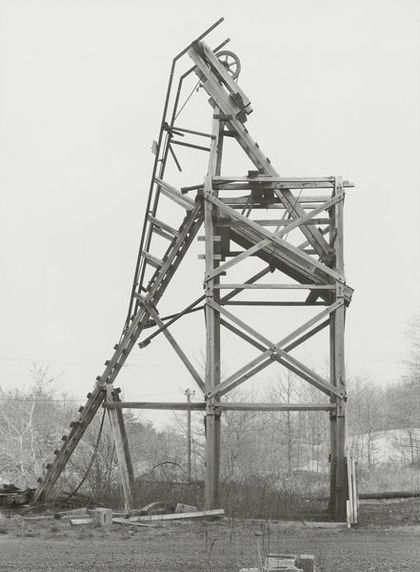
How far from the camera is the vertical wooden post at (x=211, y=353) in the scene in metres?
15.0

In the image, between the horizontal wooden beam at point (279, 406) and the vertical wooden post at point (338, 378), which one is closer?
the horizontal wooden beam at point (279, 406)

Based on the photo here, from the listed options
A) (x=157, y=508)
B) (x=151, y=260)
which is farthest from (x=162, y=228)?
(x=157, y=508)

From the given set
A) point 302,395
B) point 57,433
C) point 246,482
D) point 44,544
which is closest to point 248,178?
point 246,482

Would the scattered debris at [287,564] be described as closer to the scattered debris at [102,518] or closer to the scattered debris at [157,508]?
the scattered debris at [102,518]

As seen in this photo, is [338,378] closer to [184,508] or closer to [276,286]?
[276,286]

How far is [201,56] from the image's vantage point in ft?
54.1

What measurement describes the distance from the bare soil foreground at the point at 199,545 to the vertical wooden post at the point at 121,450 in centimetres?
137

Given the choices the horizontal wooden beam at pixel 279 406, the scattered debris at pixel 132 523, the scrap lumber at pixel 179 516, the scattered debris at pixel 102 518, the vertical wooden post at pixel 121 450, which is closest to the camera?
the scattered debris at pixel 102 518

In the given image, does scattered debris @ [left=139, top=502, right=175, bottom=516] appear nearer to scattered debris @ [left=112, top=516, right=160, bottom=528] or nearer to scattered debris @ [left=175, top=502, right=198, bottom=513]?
scattered debris @ [left=175, top=502, right=198, bottom=513]

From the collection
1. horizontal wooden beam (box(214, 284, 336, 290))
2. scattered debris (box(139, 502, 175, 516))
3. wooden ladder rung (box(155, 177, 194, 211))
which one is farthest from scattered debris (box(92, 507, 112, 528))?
wooden ladder rung (box(155, 177, 194, 211))

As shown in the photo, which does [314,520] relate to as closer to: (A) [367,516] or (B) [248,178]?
(A) [367,516]

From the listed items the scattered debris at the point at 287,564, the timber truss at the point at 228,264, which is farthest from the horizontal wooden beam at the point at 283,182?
the scattered debris at the point at 287,564

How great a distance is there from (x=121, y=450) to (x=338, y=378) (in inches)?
169

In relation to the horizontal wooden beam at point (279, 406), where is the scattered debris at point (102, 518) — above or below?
below
